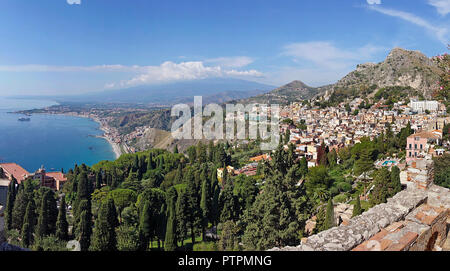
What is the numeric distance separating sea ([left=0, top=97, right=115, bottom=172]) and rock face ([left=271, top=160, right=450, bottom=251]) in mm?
42711

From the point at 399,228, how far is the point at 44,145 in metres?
60.6

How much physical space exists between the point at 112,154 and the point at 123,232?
47962 millimetres

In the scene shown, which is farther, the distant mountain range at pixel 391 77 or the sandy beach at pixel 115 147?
the sandy beach at pixel 115 147

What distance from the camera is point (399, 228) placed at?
310cm

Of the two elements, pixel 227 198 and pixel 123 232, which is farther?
pixel 227 198

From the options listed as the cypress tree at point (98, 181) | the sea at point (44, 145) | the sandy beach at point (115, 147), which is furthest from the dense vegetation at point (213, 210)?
the sandy beach at point (115, 147)

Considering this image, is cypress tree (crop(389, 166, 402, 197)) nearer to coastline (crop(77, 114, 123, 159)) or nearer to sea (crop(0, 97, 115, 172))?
sea (crop(0, 97, 115, 172))

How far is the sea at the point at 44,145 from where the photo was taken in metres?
42.1

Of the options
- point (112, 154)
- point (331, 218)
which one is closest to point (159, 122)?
point (112, 154)

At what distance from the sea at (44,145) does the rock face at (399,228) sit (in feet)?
140

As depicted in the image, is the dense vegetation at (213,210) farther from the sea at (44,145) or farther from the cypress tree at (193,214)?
the sea at (44,145)

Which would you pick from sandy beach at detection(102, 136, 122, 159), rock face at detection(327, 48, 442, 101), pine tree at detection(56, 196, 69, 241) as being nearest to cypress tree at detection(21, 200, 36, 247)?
pine tree at detection(56, 196, 69, 241)
